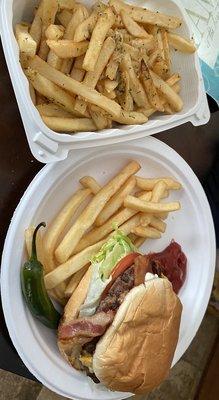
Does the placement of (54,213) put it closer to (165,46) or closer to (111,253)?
(111,253)

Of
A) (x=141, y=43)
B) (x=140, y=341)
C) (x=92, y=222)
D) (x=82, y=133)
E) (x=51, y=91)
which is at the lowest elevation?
(x=140, y=341)

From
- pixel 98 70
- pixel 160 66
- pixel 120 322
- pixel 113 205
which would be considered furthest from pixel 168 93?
pixel 120 322

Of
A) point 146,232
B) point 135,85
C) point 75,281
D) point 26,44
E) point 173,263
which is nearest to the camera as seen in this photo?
point 26,44

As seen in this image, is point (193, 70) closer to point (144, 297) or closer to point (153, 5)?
point (153, 5)

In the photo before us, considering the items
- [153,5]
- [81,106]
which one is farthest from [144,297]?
[153,5]

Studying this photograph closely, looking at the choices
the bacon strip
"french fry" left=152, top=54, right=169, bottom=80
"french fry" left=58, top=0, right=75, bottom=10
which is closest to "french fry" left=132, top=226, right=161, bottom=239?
the bacon strip

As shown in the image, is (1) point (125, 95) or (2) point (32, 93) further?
(1) point (125, 95)

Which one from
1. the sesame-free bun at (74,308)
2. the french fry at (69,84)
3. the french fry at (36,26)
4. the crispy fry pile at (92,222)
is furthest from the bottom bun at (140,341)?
the french fry at (36,26)
